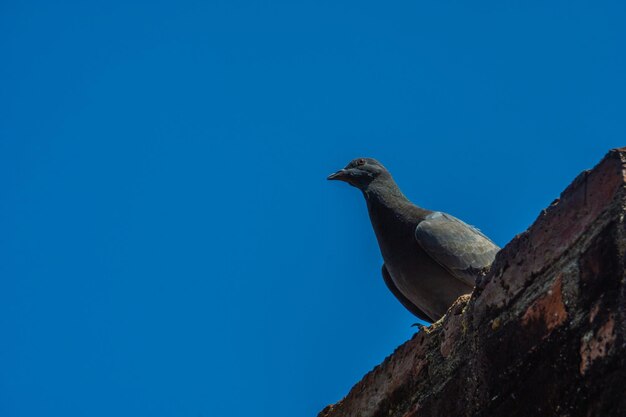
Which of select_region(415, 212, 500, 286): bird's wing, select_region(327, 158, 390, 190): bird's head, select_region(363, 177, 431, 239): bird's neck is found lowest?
select_region(415, 212, 500, 286): bird's wing

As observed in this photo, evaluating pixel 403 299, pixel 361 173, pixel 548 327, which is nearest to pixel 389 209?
pixel 403 299

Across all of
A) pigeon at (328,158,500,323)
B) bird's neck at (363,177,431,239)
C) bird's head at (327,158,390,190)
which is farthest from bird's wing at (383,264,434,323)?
bird's head at (327,158,390,190)

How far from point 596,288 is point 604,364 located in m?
0.21

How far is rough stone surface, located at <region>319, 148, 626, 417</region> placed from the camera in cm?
182

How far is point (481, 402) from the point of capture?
2227 mm

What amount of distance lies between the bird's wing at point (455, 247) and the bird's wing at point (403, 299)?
68 cm

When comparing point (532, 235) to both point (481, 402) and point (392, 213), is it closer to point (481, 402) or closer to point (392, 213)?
point (481, 402)

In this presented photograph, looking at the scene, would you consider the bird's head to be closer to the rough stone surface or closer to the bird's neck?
the bird's neck

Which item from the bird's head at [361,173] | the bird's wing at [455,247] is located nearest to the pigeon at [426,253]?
the bird's wing at [455,247]

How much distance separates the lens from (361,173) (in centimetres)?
772

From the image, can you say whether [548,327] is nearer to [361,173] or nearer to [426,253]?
[426,253]

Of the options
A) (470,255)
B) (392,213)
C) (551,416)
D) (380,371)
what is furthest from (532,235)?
(392,213)

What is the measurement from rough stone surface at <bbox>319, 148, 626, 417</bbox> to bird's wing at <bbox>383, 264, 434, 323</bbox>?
3.93 metres

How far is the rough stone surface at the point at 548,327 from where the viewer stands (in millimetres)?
1822
